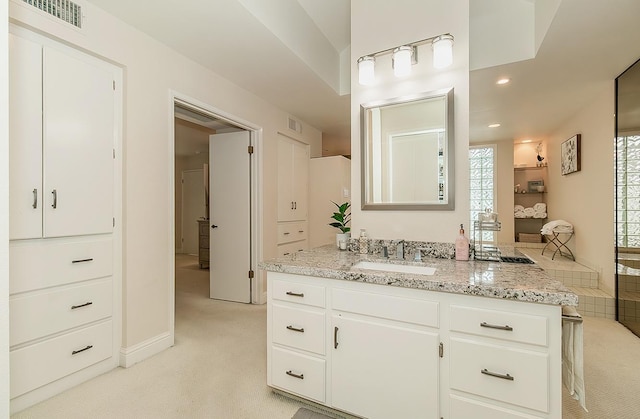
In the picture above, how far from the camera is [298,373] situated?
5.52 ft

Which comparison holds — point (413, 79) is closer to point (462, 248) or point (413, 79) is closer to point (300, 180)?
point (462, 248)

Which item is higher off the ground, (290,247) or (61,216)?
(61,216)

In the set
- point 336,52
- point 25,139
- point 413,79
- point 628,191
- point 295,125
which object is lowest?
point 628,191

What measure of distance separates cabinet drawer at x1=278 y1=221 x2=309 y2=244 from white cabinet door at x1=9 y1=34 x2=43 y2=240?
2505 mm

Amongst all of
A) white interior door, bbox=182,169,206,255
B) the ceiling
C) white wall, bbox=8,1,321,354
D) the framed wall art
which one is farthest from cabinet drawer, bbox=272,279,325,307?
white interior door, bbox=182,169,206,255

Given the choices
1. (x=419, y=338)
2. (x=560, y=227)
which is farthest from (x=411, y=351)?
(x=560, y=227)

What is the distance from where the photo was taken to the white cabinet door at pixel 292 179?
399 cm

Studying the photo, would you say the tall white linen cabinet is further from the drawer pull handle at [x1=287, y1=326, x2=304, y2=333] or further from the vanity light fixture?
the vanity light fixture

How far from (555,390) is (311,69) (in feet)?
9.47

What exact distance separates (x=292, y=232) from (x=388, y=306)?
284 centimetres

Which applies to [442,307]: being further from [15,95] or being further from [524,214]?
[524,214]

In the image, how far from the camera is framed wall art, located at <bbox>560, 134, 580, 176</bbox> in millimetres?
3758

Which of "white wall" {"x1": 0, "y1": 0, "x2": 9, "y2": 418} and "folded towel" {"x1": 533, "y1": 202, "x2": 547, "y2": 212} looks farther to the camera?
"folded towel" {"x1": 533, "y1": 202, "x2": 547, "y2": 212}

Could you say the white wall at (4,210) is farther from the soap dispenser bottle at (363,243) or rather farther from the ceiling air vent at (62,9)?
the soap dispenser bottle at (363,243)
